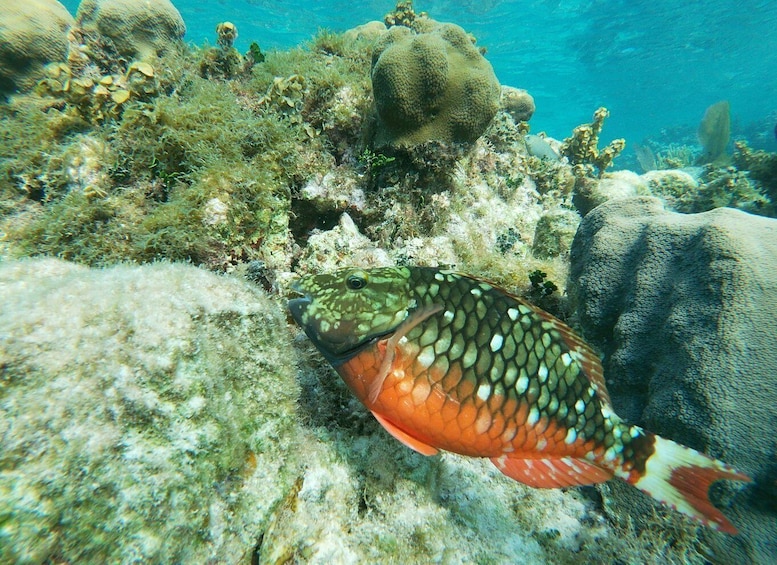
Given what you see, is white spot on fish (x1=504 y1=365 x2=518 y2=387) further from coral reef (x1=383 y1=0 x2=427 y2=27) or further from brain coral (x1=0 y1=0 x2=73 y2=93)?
coral reef (x1=383 y1=0 x2=427 y2=27)

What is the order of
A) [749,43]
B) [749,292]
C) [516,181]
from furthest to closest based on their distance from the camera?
[749,43] < [516,181] < [749,292]

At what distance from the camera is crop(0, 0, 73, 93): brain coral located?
18.3ft

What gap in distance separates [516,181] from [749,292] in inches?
145

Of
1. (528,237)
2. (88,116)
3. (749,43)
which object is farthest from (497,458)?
(749,43)

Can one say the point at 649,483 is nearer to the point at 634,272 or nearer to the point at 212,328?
the point at 634,272

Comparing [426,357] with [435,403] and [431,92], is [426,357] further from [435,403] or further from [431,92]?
[431,92]

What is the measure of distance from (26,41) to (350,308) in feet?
25.5

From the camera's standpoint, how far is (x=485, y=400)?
2.22m

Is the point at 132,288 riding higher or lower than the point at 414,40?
lower

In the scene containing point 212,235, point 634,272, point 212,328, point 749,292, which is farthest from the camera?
point 634,272

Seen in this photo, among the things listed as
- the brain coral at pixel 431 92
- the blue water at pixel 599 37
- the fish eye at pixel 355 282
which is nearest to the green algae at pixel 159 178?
the brain coral at pixel 431 92

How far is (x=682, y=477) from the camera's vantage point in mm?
2406

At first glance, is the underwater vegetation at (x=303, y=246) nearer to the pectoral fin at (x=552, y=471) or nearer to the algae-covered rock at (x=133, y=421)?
the algae-covered rock at (x=133, y=421)

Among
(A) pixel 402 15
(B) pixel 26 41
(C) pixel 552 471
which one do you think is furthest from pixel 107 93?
(A) pixel 402 15
